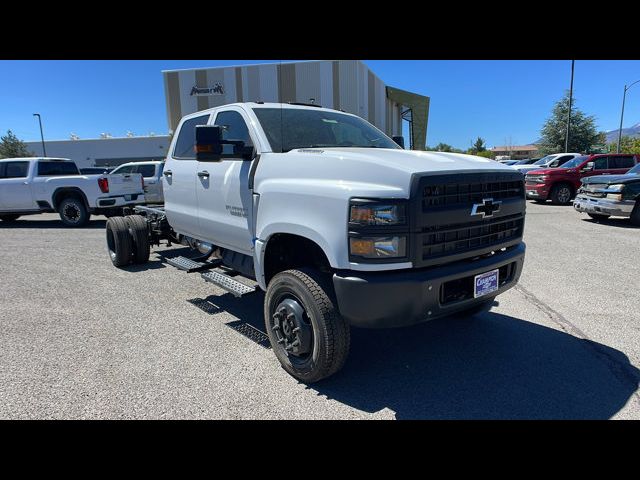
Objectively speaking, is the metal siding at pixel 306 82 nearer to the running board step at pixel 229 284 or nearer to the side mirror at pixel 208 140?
the running board step at pixel 229 284

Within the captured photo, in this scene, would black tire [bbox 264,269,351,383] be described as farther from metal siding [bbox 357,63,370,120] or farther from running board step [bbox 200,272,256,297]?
metal siding [bbox 357,63,370,120]

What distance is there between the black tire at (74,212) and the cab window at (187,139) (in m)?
8.13

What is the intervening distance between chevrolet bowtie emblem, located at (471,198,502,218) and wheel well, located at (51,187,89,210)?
38.3 ft

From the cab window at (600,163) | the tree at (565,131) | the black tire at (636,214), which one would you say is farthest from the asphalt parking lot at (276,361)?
the tree at (565,131)

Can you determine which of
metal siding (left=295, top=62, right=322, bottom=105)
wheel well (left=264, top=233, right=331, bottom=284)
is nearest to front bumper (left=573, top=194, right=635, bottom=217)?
wheel well (left=264, top=233, right=331, bottom=284)

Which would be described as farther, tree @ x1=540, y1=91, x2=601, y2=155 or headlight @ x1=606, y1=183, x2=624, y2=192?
tree @ x1=540, y1=91, x2=601, y2=155

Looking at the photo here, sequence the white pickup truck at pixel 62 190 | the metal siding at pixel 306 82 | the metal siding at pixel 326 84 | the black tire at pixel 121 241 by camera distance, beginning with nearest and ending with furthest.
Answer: the black tire at pixel 121 241 < the white pickup truck at pixel 62 190 < the metal siding at pixel 326 84 < the metal siding at pixel 306 82

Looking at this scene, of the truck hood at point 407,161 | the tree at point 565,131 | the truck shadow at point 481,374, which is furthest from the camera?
the tree at point 565,131

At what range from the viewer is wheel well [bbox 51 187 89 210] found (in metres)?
11.8

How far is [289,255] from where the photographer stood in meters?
3.65

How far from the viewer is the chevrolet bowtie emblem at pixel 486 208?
9.85 feet

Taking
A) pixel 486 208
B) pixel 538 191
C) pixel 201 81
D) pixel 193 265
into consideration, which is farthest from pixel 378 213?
pixel 201 81

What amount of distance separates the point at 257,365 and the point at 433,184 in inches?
81.3
